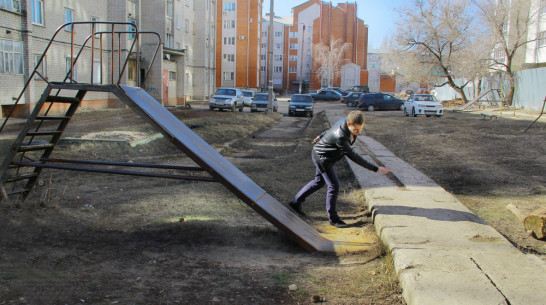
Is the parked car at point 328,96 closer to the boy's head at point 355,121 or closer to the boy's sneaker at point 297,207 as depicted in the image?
the boy's sneaker at point 297,207

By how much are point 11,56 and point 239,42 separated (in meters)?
60.5

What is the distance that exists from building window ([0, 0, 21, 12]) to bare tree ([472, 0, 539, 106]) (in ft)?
117

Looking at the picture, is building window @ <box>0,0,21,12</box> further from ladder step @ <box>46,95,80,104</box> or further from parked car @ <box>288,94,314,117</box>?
parked car @ <box>288,94,314,117</box>

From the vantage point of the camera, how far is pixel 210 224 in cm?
543

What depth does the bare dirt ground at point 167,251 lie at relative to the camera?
3.57 meters

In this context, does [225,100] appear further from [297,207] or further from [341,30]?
[341,30]

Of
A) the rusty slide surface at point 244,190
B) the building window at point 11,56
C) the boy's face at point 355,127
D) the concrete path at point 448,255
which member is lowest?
the concrete path at point 448,255

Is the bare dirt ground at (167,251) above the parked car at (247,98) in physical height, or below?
below

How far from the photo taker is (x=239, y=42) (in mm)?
78562

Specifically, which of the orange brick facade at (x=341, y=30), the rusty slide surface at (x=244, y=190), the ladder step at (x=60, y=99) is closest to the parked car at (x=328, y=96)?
the orange brick facade at (x=341, y=30)

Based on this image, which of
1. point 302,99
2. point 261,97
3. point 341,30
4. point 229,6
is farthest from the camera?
point 341,30

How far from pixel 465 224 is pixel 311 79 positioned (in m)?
84.9

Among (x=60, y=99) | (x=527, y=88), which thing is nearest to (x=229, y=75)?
(x=527, y=88)

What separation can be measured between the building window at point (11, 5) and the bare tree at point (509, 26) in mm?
35714
